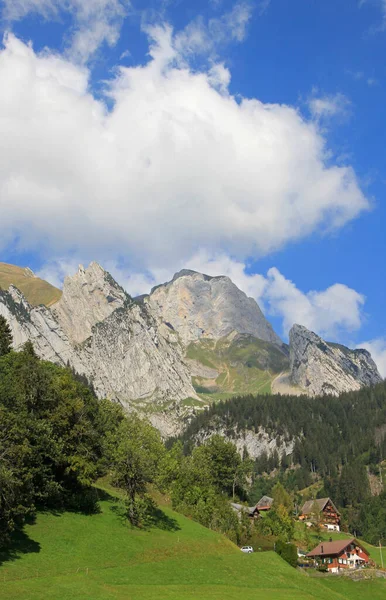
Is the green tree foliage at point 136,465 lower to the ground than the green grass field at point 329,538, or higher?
higher

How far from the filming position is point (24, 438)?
65.5m

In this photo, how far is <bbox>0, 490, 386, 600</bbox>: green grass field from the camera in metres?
52.7

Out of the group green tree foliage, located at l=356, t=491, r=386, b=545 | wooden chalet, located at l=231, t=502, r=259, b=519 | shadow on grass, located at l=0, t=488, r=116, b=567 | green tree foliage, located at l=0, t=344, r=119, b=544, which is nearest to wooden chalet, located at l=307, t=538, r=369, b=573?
wooden chalet, located at l=231, t=502, r=259, b=519

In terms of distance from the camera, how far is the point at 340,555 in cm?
11894

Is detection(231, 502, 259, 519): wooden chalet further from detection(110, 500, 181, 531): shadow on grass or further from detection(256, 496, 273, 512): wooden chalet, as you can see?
detection(110, 500, 181, 531): shadow on grass

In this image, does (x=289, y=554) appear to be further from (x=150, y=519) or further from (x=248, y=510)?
(x=248, y=510)

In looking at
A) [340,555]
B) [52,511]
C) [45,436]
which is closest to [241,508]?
A: [340,555]

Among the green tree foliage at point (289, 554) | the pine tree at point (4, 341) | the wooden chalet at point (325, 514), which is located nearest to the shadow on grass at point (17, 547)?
the green tree foliage at point (289, 554)

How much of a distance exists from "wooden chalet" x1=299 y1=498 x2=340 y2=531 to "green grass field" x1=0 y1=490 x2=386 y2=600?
339ft

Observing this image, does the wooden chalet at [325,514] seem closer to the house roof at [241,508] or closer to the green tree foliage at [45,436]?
the house roof at [241,508]

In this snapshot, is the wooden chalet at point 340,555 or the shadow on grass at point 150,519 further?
the wooden chalet at point 340,555

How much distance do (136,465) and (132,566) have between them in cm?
2108

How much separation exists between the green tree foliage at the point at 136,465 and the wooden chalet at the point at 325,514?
387 ft

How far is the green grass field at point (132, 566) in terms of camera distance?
52.7m
